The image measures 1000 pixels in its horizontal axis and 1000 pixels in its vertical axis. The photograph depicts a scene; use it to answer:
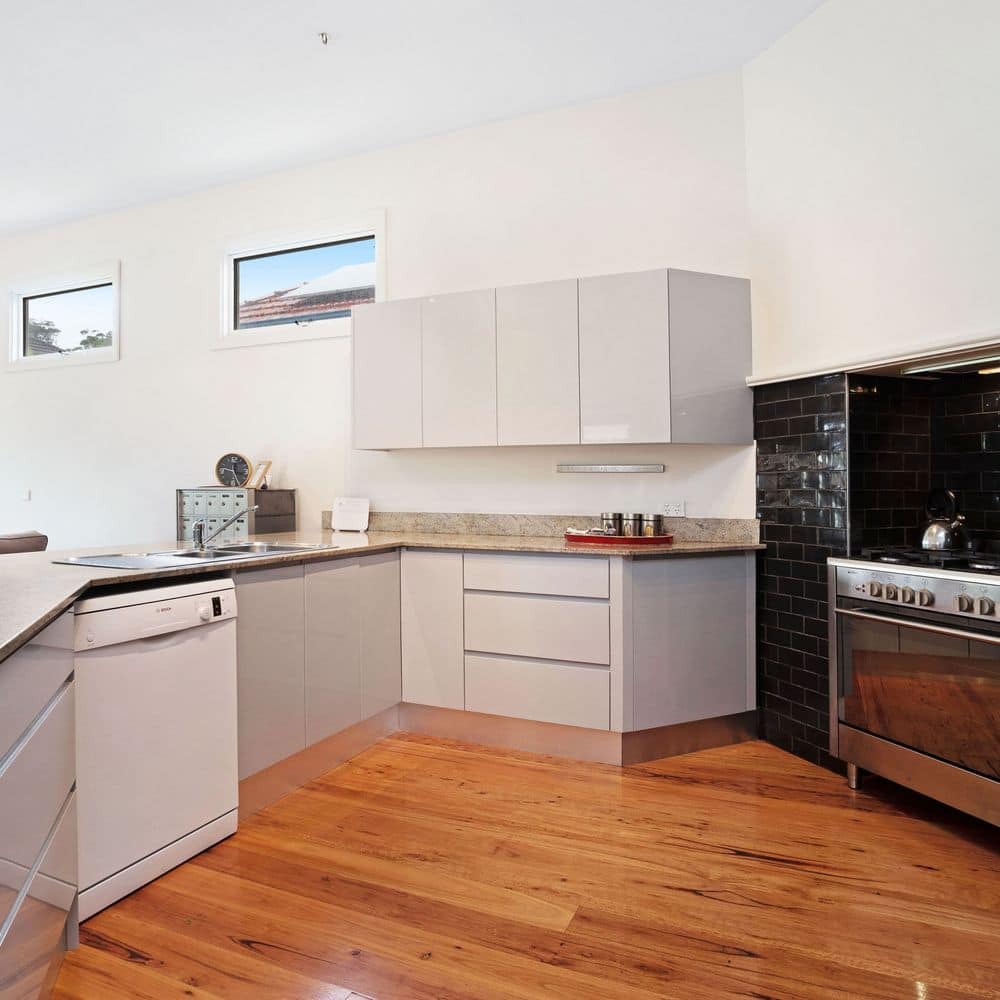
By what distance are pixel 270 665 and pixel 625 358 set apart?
193cm

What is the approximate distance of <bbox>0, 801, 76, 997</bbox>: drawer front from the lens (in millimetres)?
1181

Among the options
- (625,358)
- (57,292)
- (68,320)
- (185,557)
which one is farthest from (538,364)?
(57,292)

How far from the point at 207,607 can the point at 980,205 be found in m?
2.75

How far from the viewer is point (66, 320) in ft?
17.6

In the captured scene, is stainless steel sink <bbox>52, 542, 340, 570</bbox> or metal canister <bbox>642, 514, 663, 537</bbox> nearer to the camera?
stainless steel sink <bbox>52, 542, 340, 570</bbox>

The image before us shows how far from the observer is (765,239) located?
3.23 meters

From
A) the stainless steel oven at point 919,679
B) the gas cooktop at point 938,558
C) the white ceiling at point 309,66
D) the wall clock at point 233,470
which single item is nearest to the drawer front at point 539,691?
the stainless steel oven at point 919,679

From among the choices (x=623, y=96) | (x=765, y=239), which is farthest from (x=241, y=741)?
(x=623, y=96)

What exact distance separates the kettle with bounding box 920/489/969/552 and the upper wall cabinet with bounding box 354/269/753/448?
0.82 meters

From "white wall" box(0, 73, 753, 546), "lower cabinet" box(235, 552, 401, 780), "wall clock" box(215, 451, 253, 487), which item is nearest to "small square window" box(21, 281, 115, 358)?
"white wall" box(0, 73, 753, 546)

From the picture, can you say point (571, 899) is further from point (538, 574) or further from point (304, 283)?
point (304, 283)

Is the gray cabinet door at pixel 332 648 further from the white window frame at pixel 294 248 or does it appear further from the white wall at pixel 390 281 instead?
the white window frame at pixel 294 248

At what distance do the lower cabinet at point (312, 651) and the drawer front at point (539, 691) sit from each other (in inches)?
15.8

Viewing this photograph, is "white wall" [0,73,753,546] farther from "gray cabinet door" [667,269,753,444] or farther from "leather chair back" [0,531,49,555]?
"leather chair back" [0,531,49,555]
